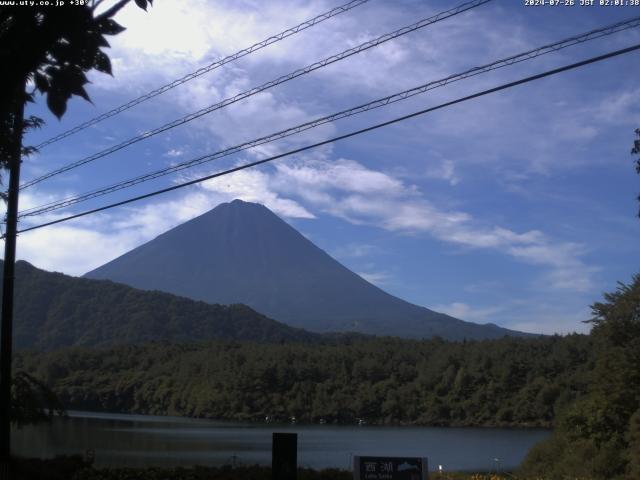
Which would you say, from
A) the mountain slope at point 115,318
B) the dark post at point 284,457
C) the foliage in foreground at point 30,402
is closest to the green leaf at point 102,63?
the dark post at point 284,457

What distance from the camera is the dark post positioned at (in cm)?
881

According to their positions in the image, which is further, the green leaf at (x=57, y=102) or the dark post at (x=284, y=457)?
the dark post at (x=284, y=457)

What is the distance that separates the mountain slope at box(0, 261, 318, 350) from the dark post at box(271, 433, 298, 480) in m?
143

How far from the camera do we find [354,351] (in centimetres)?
9356

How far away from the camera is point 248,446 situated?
48.0 m

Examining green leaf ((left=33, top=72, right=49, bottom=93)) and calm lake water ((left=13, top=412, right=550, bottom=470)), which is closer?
green leaf ((left=33, top=72, right=49, bottom=93))

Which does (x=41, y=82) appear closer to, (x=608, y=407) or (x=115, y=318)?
(x=608, y=407)

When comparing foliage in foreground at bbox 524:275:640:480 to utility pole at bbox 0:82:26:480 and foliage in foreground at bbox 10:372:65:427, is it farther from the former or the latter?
utility pole at bbox 0:82:26:480

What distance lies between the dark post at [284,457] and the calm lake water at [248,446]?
22630 mm

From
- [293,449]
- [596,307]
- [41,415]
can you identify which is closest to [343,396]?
Answer: [596,307]

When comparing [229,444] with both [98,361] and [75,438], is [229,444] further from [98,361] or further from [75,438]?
[98,361]

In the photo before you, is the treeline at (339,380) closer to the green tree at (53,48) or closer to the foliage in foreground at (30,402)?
the foliage in foreground at (30,402)

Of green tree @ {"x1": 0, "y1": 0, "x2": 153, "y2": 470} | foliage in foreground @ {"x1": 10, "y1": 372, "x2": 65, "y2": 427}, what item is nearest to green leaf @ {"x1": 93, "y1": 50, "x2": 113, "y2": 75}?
green tree @ {"x1": 0, "y1": 0, "x2": 153, "y2": 470}

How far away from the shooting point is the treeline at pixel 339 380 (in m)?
72.7
